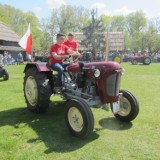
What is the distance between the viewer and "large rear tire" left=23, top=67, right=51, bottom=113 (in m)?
5.67

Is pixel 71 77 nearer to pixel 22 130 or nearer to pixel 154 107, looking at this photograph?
pixel 22 130

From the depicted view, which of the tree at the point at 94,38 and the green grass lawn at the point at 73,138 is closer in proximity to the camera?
the green grass lawn at the point at 73,138

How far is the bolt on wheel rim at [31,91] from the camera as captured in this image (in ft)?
19.6

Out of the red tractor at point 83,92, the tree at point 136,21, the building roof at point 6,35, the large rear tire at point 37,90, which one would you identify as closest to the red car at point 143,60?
the building roof at point 6,35

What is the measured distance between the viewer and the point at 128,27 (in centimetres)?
7512

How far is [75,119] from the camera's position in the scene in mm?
4676

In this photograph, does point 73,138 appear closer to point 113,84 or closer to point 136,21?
point 113,84

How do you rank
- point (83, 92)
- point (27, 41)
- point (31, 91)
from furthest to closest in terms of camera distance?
1. point (27, 41)
2. point (31, 91)
3. point (83, 92)

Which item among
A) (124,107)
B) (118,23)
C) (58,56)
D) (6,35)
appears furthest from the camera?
(118,23)

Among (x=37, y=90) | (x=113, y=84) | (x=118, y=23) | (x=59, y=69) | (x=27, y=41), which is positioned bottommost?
(x=37, y=90)

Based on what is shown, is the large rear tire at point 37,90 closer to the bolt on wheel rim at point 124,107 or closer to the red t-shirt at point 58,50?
the red t-shirt at point 58,50

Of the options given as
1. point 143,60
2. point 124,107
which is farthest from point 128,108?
point 143,60

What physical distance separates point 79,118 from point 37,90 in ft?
5.16

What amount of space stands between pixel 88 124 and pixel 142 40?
60416 mm
